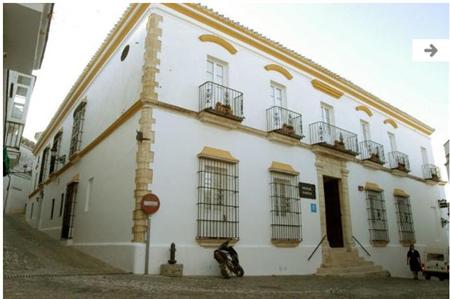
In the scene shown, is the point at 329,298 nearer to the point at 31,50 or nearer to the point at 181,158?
the point at 181,158

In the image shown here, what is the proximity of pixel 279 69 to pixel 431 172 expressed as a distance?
1167cm

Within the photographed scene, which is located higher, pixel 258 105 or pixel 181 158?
pixel 258 105

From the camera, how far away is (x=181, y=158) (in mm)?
8812

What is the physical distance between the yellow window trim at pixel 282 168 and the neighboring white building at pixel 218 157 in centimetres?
4

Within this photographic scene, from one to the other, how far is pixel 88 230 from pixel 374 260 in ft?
31.9

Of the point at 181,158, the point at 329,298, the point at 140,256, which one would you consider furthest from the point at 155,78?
the point at 329,298

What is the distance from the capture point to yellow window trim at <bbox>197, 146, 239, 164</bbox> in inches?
359

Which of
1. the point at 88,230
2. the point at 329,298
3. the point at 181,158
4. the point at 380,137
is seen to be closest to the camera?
the point at 329,298

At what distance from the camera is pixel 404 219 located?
51.1ft

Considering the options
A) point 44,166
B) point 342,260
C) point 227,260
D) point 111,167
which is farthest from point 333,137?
point 44,166

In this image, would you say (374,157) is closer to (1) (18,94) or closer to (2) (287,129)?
(2) (287,129)

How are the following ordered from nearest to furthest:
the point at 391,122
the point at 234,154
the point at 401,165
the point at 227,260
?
the point at 227,260
the point at 234,154
the point at 401,165
the point at 391,122

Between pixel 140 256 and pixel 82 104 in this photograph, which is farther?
pixel 82 104

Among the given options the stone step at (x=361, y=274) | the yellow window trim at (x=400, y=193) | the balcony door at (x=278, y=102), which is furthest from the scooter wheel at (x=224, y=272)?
the yellow window trim at (x=400, y=193)
